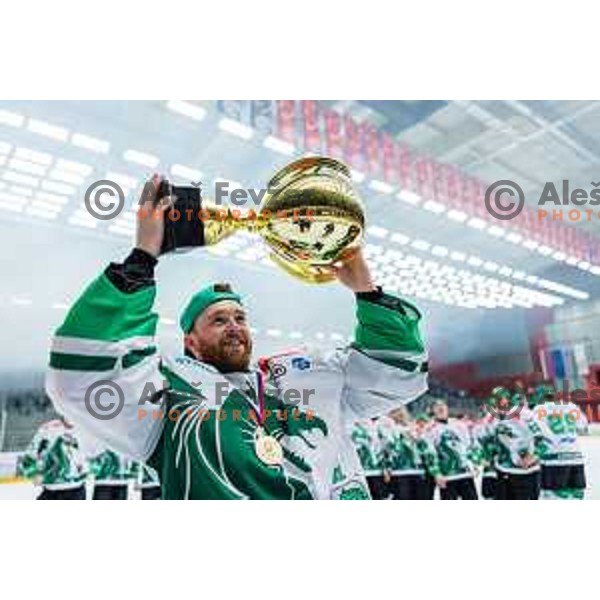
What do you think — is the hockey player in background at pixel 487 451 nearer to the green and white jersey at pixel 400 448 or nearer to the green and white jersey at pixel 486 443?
the green and white jersey at pixel 486 443

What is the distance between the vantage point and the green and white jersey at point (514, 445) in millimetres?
2625

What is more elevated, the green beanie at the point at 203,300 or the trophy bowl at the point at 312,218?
the trophy bowl at the point at 312,218

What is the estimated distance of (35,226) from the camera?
2.50 m

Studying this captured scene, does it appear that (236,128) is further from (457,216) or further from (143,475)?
(143,475)

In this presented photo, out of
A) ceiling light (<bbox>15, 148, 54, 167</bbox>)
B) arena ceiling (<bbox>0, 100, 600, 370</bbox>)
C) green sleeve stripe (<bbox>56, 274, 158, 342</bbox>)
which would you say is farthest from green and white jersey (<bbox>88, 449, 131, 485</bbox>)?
ceiling light (<bbox>15, 148, 54, 167</bbox>)

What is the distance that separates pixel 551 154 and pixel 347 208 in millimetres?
876

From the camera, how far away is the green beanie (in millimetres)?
2348

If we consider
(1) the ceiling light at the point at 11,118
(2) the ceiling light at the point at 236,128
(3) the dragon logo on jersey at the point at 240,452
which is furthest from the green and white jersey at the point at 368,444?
(1) the ceiling light at the point at 11,118

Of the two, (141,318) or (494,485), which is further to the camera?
(494,485)

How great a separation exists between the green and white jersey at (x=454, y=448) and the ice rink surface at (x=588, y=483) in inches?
16.6

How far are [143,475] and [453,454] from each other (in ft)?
4.17
